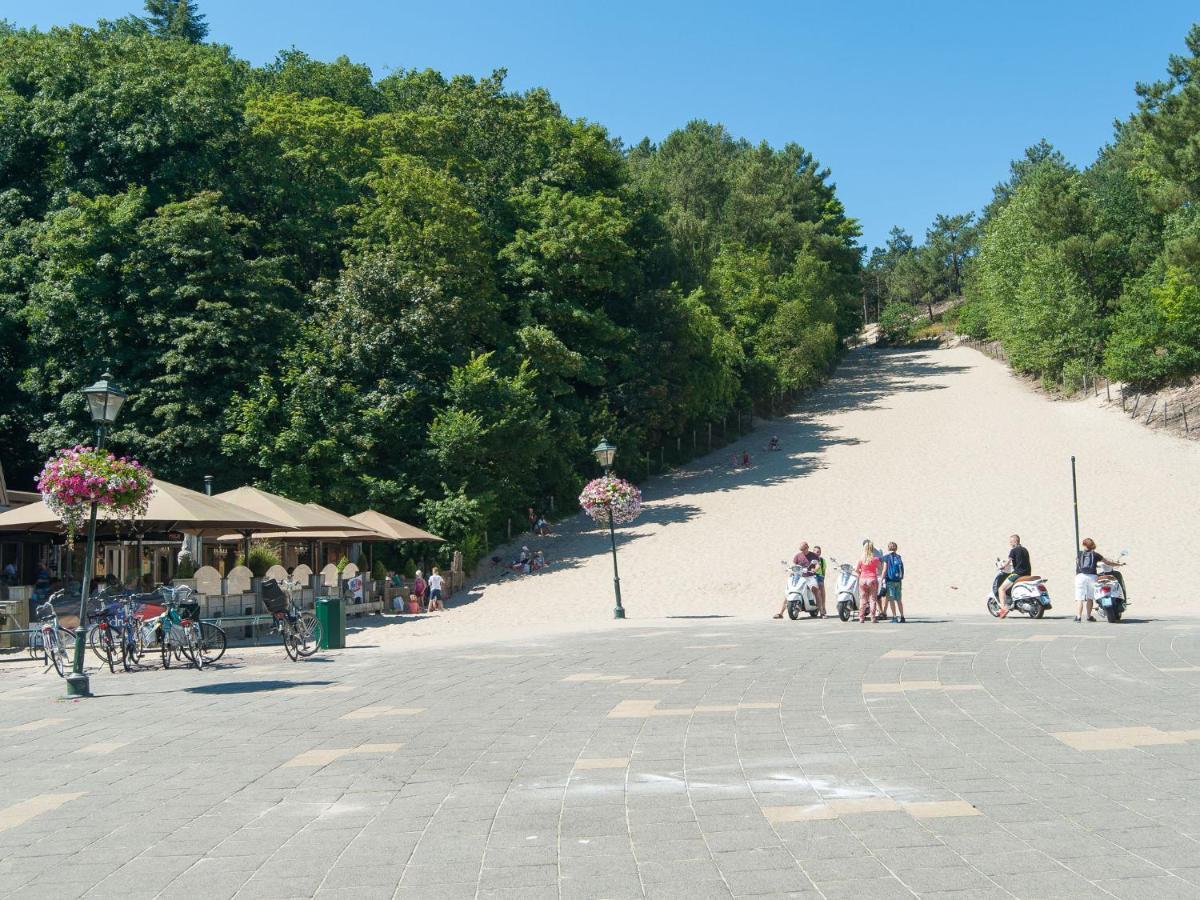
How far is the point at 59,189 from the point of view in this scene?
38781 millimetres

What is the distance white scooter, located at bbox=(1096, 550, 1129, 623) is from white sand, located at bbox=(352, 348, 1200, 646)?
113 inches

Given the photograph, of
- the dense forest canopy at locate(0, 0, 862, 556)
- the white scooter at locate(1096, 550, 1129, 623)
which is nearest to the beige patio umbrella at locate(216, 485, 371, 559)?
the dense forest canopy at locate(0, 0, 862, 556)

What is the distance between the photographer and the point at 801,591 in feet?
73.6

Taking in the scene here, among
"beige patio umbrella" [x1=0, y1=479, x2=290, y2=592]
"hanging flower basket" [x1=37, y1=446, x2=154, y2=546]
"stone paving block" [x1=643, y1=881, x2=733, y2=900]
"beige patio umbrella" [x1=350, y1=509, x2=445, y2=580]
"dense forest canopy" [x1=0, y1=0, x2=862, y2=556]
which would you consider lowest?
"stone paving block" [x1=643, y1=881, x2=733, y2=900]

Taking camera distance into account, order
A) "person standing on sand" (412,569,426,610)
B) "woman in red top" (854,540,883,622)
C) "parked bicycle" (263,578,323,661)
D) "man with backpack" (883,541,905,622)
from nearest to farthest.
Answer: "parked bicycle" (263,578,323,661), "woman in red top" (854,540,883,622), "man with backpack" (883,541,905,622), "person standing on sand" (412,569,426,610)

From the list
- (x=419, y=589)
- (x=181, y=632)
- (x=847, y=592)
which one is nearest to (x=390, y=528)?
(x=419, y=589)

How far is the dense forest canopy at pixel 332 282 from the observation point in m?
34.4

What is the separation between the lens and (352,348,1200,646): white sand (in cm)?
2753

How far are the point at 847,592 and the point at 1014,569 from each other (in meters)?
3.38

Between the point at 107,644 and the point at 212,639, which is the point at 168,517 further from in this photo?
the point at 107,644

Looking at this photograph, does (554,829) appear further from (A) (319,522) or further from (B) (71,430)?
(B) (71,430)

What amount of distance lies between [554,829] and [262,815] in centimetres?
188

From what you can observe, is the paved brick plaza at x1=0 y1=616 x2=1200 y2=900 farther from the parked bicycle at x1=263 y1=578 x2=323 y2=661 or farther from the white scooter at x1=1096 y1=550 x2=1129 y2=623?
the white scooter at x1=1096 y1=550 x2=1129 y2=623

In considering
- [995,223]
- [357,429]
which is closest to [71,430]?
[357,429]
